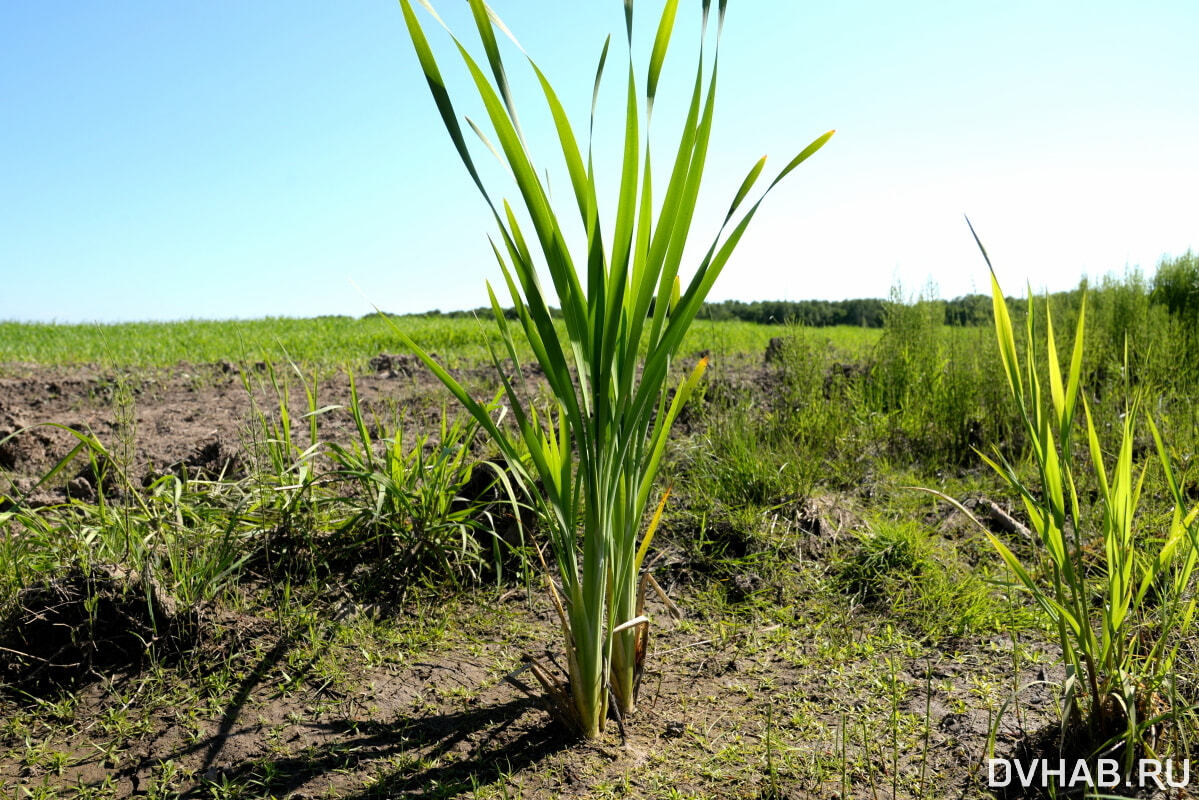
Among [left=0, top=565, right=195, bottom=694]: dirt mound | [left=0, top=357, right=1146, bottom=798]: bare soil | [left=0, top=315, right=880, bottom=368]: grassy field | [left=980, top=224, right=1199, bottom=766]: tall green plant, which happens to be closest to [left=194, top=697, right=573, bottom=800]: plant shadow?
[left=0, top=357, right=1146, bottom=798]: bare soil

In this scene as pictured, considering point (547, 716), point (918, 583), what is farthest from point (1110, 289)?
point (547, 716)

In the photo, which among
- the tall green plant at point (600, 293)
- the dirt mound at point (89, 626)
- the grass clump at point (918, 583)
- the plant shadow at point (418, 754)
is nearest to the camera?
the tall green plant at point (600, 293)

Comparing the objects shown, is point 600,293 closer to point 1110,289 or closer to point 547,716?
point 547,716

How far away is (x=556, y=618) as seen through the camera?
2471 millimetres

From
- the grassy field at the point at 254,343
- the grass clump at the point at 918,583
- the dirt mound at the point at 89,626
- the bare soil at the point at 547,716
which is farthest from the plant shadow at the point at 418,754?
the grassy field at the point at 254,343

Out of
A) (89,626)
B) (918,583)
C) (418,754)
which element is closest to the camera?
(418,754)

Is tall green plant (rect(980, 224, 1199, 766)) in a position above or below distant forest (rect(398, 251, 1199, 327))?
below

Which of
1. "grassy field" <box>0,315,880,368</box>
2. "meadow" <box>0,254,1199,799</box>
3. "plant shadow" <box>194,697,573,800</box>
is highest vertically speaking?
"grassy field" <box>0,315,880,368</box>

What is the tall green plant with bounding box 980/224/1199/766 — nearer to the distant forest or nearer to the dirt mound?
the dirt mound

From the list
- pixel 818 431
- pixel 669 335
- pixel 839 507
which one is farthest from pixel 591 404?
pixel 818 431

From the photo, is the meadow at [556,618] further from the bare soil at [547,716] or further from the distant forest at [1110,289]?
the distant forest at [1110,289]

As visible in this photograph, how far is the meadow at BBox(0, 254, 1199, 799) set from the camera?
5.60 feet

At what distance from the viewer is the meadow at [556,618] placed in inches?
67.2

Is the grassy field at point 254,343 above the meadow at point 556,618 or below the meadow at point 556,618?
above
